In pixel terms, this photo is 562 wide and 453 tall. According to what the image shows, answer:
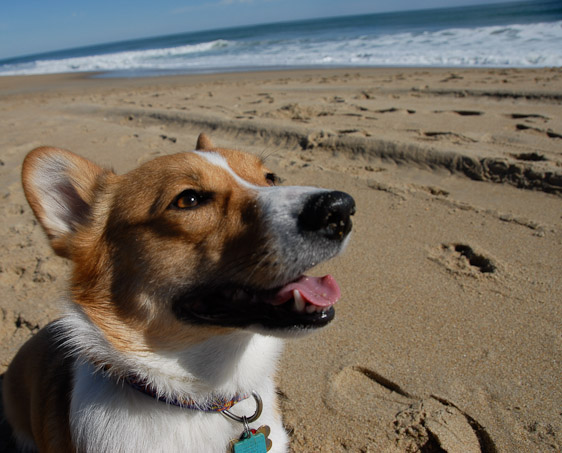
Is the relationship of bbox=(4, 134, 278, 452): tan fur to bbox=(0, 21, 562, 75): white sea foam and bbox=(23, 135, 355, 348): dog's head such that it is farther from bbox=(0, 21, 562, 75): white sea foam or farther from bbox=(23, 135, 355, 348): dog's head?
bbox=(0, 21, 562, 75): white sea foam

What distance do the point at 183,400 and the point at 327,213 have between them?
3.62 ft

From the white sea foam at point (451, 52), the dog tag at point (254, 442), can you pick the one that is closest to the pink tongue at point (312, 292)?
the dog tag at point (254, 442)

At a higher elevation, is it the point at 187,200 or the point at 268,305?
the point at 187,200

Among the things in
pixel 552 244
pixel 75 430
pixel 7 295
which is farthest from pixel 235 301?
pixel 552 244

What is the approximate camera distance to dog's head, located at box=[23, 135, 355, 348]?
185 centimetres

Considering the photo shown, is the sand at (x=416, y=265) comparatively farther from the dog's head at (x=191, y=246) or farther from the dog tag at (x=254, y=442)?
the dog's head at (x=191, y=246)

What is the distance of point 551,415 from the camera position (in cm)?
224

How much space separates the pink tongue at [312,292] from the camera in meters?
1.89

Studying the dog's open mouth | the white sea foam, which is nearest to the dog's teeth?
the dog's open mouth

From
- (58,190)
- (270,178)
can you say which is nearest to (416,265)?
(270,178)

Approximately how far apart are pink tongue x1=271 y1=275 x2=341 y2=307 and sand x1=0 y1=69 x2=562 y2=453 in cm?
94

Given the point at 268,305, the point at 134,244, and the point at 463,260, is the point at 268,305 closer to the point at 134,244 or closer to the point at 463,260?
the point at 134,244

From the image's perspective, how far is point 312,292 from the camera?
1928 millimetres

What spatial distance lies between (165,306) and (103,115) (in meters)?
9.01
